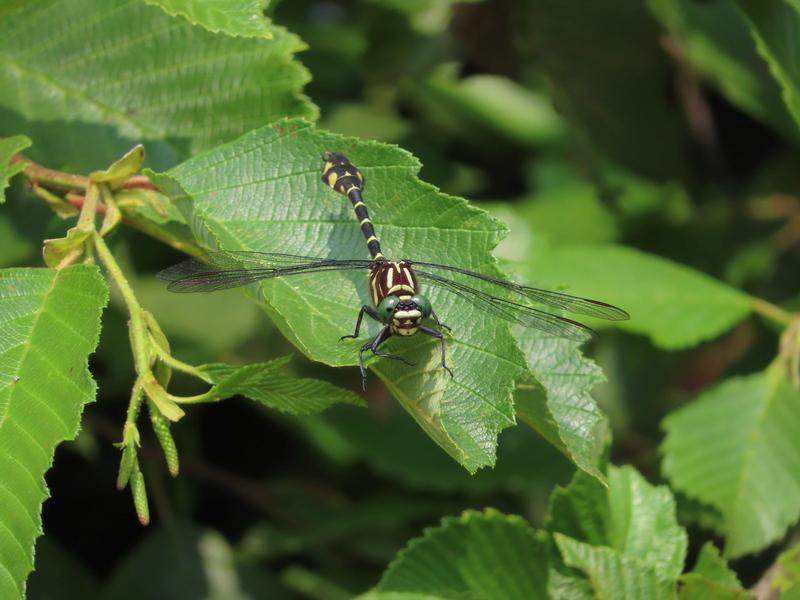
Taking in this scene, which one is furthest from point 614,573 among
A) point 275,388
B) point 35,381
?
point 35,381

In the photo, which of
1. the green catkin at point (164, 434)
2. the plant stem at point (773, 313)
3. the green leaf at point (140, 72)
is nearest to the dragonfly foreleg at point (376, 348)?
the green catkin at point (164, 434)

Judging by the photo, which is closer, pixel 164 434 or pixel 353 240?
pixel 164 434

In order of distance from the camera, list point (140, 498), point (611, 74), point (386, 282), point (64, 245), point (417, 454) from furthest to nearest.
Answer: point (611, 74) < point (417, 454) < point (386, 282) < point (64, 245) < point (140, 498)

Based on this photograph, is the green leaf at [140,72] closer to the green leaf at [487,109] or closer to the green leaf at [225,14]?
the green leaf at [225,14]

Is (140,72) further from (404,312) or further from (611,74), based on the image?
(611,74)

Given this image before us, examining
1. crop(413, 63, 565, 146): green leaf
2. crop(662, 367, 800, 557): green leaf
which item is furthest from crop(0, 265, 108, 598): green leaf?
crop(413, 63, 565, 146): green leaf

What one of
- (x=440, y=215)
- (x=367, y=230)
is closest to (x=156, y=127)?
(x=367, y=230)
